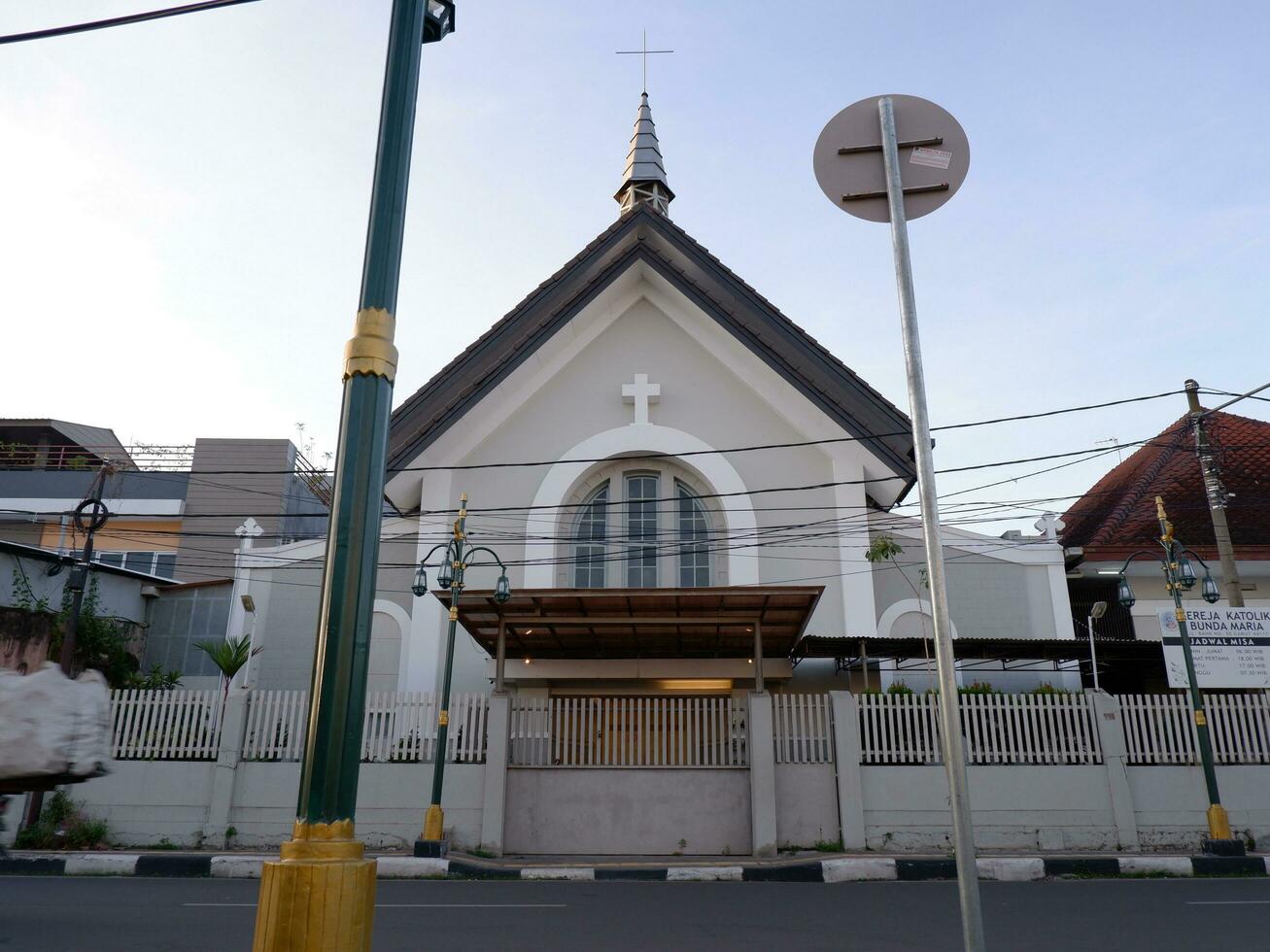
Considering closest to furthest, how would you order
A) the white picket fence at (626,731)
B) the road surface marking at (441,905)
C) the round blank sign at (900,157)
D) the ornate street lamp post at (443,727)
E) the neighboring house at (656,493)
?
the round blank sign at (900,157)
the road surface marking at (441,905)
the ornate street lamp post at (443,727)
the white picket fence at (626,731)
the neighboring house at (656,493)

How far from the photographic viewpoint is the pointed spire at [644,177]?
24578 mm

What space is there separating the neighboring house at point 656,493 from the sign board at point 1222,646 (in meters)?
1.81

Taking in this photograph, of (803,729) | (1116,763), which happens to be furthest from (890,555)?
(1116,763)

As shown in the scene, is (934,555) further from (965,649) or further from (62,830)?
(62,830)

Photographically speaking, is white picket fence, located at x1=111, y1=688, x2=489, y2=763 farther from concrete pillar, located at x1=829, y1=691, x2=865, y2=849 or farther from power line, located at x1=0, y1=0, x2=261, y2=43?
power line, located at x1=0, y1=0, x2=261, y2=43

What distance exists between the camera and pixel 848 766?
1384cm

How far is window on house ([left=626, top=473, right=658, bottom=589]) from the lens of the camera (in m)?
17.1

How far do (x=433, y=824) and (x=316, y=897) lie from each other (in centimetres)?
1081

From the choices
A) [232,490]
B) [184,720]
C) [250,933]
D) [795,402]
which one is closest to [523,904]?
[250,933]

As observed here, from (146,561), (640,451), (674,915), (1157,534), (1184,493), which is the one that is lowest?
(674,915)

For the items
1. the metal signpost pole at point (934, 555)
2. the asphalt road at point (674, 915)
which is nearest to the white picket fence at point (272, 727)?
the asphalt road at point (674, 915)

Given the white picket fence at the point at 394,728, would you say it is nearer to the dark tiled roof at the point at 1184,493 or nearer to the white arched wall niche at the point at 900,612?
the white arched wall niche at the point at 900,612

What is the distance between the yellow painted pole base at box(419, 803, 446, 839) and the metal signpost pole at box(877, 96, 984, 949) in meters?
10.4

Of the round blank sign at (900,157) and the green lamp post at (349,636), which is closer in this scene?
the green lamp post at (349,636)
